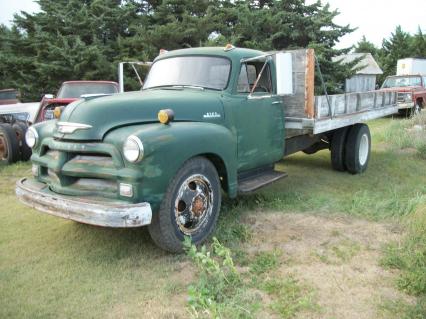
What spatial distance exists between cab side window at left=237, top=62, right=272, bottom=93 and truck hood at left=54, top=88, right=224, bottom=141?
0.60 meters

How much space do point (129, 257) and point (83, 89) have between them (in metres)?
6.83

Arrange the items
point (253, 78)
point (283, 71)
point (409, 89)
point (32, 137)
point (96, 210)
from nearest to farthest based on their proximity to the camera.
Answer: point (96, 210), point (32, 137), point (283, 71), point (253, 78), point (409, 89)

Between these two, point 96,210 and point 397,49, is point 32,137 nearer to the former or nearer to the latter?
point 96,210

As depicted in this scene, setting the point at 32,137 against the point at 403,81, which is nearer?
the point at 32,137

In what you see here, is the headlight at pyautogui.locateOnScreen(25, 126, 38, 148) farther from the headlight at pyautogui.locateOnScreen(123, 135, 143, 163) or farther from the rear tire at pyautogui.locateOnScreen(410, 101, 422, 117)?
the rear tire at pyautogui.locateOnScreen(410, 101, 422, 117)

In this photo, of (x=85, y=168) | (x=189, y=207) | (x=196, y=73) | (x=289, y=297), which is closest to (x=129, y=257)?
(x=189, y=207)

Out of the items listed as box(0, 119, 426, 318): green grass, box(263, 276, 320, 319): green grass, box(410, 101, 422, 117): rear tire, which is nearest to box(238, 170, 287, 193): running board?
box(0, 119, 426, 318): green grass

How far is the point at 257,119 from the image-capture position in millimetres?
5406

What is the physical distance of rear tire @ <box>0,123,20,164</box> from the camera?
8781 mm

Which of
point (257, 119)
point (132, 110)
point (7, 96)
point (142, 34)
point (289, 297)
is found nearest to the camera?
point (289, 297)

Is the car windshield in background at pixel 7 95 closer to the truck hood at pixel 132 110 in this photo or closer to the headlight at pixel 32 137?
the headlight at pixel 32 137

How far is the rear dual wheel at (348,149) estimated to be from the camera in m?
7.58

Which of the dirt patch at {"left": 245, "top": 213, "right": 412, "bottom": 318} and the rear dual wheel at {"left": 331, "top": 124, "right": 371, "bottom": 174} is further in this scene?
the rear dual wheel at {"left": 331, "top": 124, "right": 371, "bottom": 174}

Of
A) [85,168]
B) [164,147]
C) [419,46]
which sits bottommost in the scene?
[85,168]
